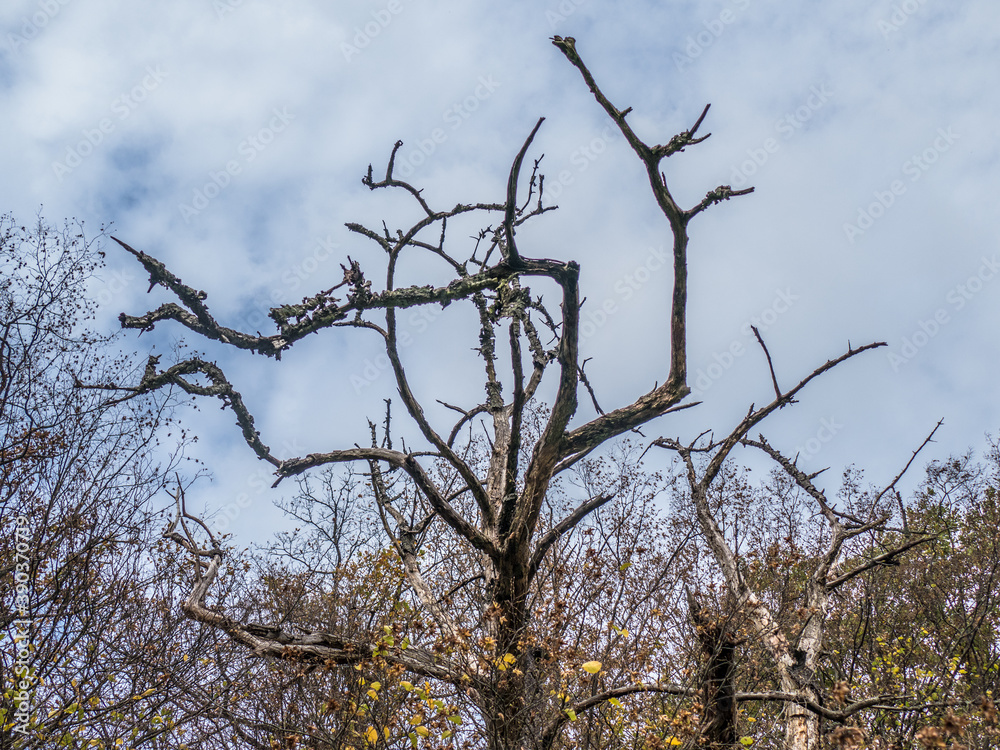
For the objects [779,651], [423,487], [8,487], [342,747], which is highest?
[8,487]

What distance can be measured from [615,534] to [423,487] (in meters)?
1.81

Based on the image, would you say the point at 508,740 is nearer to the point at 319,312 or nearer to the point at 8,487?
the point at 319,312

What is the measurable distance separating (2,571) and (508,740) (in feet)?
16.3

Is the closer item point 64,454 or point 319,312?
point 319,312

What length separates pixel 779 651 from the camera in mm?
5504

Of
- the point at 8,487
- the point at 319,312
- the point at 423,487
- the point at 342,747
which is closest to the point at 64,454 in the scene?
the point at 8,487

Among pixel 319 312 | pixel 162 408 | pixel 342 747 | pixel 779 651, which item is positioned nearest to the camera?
pixel 342 747

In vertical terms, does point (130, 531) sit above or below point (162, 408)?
below

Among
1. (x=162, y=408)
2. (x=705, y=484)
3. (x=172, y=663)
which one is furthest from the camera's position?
(x=705, y=484)

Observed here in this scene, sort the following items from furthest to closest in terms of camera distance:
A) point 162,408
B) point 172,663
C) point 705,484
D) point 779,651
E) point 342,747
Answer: point 705,484
point 162,408
point 172,663
point 779,651
point 342,747

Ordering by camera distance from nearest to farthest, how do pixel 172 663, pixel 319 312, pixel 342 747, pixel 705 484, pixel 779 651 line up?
pixel 342 747, pixel 319 312, pixel 779 651, pixel 172 663, pixel 705 484

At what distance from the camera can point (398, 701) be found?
4488 millimetres

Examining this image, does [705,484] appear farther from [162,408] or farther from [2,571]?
[2,571]

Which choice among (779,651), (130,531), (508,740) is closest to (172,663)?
(130,531)
